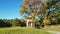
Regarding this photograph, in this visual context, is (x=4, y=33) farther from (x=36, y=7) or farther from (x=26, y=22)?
(x=26, y=22)

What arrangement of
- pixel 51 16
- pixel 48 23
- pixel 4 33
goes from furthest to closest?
pixel 51 16
pixel 48 23
pixel 4 33

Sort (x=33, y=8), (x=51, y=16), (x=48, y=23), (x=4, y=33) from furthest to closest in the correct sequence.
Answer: (x=51, y=16) → (x=48, y=23) → (x=33, y=8) → (x=4, y=33)

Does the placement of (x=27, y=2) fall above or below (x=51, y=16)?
above

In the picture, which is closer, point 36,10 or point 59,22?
point 36,10

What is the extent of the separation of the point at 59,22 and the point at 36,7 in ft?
26.2

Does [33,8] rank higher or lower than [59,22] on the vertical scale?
higher

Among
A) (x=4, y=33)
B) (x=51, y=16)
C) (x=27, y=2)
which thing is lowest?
(x=4, y=33)

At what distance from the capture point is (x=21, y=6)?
91.9ft

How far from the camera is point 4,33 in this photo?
552 cm

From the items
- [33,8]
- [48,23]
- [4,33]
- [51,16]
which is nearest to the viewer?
[4,33]

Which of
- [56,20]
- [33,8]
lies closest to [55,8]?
[56,20]

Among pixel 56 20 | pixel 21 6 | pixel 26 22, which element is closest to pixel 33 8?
pixel 21 6

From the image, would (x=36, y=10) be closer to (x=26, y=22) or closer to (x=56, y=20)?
(x=26, y=22)

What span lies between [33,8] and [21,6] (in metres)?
2.39
